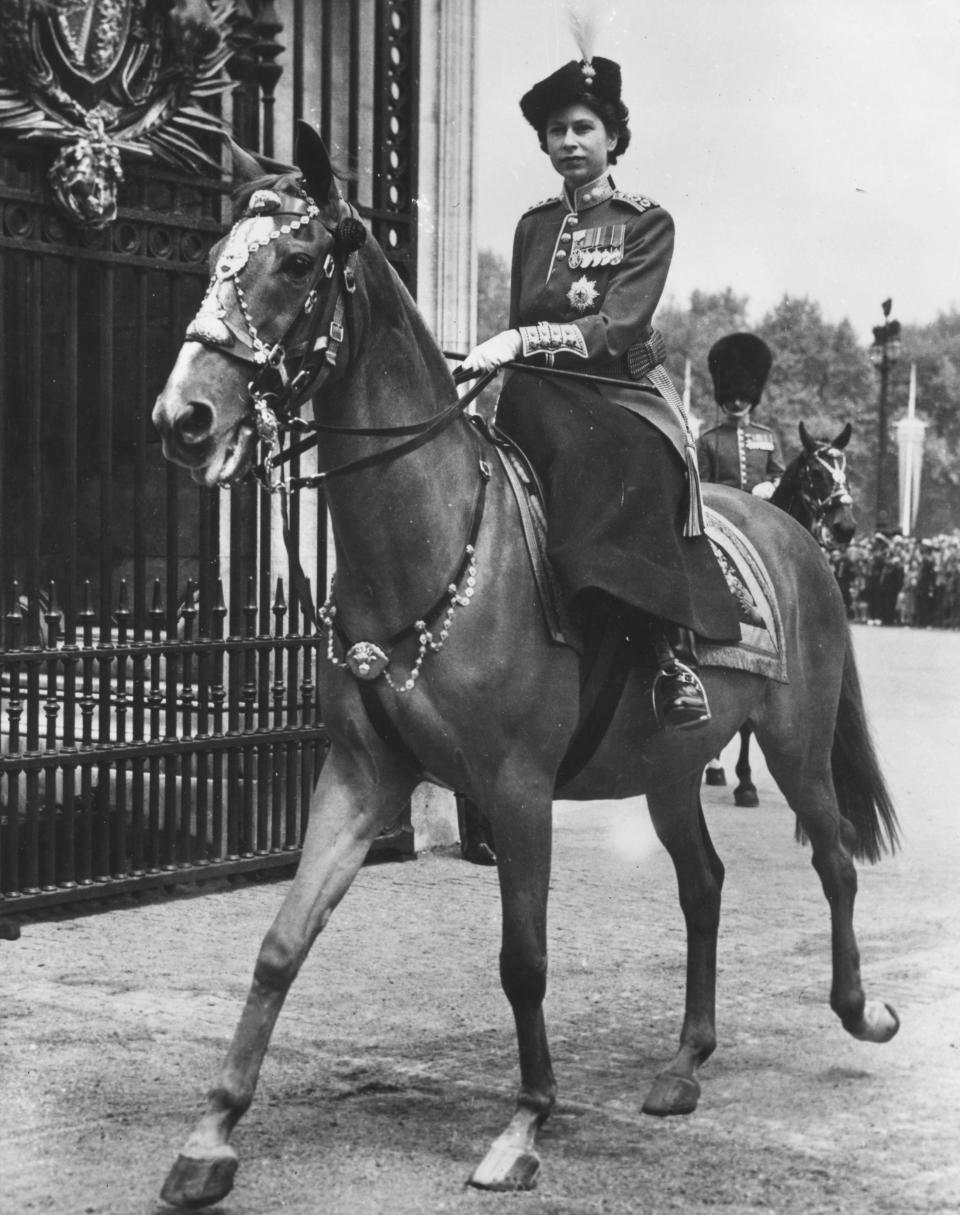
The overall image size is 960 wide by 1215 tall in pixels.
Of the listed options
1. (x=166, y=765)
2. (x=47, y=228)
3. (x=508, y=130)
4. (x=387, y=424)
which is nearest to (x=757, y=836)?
(x=166, y=765)

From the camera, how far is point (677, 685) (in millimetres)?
5062

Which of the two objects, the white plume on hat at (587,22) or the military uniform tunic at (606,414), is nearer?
the military uniform tunic at (606,414)

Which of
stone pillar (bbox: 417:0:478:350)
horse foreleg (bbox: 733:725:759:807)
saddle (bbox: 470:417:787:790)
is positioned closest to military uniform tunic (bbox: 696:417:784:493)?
horse foreleg (bbox: 733:725:759:807)

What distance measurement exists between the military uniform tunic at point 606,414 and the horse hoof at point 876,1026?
4.59 ft

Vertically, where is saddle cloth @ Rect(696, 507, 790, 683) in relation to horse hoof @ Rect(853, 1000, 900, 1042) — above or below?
above

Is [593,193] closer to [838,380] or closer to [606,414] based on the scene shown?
[606,414]

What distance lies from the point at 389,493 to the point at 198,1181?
172cm

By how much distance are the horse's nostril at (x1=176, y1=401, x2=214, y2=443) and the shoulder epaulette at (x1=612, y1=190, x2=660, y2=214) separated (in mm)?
1667

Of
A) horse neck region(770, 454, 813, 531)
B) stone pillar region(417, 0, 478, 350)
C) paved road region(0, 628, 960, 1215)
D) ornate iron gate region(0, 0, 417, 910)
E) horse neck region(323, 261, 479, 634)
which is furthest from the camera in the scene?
horse neck region(770, 454, 813, 531)

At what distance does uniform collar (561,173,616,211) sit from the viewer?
5.22 meters

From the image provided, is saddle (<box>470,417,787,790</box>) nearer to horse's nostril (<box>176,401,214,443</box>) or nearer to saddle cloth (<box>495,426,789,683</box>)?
saddle cloth (<box>495,426,789,683</box>)

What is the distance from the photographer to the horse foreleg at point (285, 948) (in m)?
4.18

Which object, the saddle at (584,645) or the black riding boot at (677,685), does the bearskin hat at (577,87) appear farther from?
the black riding boot at (677,685)

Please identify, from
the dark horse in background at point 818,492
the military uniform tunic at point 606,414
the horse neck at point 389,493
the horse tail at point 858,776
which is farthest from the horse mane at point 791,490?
the horse neck at point 389,493
